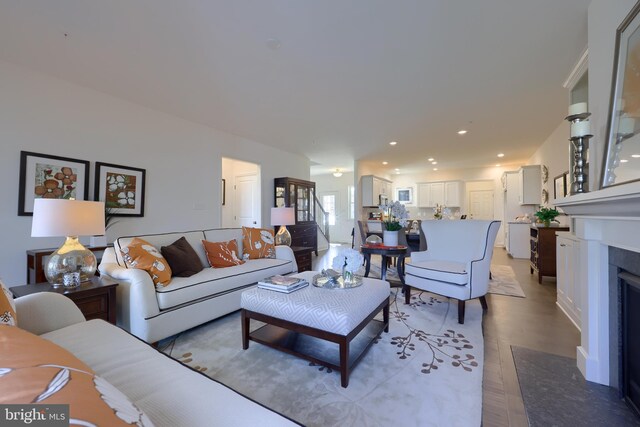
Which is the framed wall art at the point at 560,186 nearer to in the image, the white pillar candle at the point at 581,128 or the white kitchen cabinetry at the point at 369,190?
the white pillar candle at the point at 581,128

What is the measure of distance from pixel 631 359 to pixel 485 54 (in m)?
2.58

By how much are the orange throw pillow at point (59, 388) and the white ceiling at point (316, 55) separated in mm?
2269

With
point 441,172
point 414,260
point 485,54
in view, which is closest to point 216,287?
point 414,260

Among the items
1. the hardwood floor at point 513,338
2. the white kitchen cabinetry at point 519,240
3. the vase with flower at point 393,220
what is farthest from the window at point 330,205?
the hardwood floor at point 513,338

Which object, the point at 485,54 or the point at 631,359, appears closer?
the point at 631,359

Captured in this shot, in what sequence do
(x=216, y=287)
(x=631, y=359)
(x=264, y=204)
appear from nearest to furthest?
(x=631, y=359), (x=216, y=287), (x=264, y=204)

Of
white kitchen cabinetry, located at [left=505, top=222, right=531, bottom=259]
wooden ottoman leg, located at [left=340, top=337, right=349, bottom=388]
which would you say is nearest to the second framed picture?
wooden ottoman leg, located at [left=340, top=337, right=349, bottom=388]

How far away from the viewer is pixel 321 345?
1961 mm

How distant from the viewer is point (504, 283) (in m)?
3.92

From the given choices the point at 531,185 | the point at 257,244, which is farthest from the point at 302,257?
the point at 531,185

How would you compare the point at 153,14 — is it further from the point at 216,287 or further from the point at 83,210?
the point at 216,287

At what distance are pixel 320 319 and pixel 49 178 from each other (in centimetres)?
346

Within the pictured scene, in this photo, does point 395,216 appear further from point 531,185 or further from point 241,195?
point 531,185

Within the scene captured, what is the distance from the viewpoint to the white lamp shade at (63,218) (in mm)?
1770
